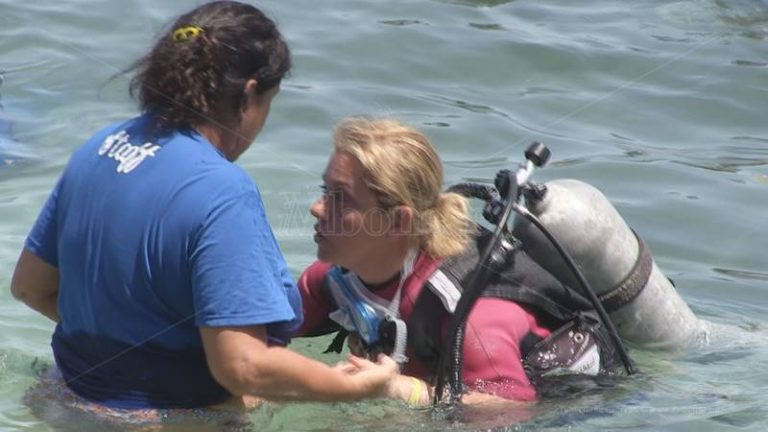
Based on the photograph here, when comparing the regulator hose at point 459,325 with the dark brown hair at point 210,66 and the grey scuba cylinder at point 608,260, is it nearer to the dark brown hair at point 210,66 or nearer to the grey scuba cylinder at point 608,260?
the grey scuba cylinder at point 608,260

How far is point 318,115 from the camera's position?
7.83 meters

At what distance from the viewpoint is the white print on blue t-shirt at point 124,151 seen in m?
3.30

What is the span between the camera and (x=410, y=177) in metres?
3.85

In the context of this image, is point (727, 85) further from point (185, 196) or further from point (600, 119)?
point (185, 196)

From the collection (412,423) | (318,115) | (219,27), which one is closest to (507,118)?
(318,115)

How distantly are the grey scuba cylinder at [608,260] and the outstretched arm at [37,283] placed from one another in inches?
57.1

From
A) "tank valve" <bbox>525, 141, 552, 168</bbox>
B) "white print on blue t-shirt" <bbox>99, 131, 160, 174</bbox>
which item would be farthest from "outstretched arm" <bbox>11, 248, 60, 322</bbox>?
"tank valve" <bbox>525, 141, 552, 168</bbox>

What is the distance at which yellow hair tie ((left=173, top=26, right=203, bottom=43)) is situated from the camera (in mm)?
3330

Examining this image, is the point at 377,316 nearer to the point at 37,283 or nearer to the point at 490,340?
the point at 490,340

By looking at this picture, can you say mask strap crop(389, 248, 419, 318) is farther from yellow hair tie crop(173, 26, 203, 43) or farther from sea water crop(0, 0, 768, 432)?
yellow hair tie crop(173, 26, 203, 43)

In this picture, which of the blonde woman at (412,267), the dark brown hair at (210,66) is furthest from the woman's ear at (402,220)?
the dark brown hair at (210,66)

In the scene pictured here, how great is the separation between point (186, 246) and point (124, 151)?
334mm

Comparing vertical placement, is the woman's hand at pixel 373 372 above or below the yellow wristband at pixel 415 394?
above

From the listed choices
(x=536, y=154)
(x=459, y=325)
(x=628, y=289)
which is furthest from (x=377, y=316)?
(x=628, y=289)
